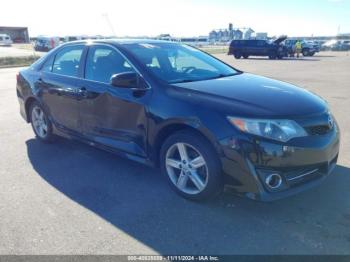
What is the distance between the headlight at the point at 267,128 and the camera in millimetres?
3094

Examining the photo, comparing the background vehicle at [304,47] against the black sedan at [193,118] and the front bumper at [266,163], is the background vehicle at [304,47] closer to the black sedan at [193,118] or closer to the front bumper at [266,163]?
the black sedan at [193,118]

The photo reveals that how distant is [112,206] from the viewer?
3.58 m

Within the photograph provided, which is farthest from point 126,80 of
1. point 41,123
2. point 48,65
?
point 41,123

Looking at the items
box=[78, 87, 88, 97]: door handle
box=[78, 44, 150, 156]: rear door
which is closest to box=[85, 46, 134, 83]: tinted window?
box=[78, 44, 150, 156]: rear door

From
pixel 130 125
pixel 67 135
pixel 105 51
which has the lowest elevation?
pixel 67 135

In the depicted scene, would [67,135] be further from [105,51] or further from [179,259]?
[179,259]

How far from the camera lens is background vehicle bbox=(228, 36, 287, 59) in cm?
3058

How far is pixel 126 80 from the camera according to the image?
3684 mm

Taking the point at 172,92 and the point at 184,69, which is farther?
the point at 184,69

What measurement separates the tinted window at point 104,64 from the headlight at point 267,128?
59.8 inches

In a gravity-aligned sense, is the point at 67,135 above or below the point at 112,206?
above

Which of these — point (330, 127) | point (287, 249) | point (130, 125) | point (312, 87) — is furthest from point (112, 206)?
point (312, 87)

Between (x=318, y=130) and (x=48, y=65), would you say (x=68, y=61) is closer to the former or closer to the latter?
(x=48, y=65)

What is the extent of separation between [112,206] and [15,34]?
10140cm
